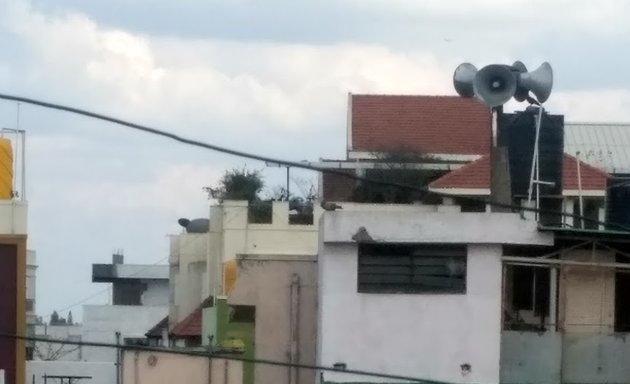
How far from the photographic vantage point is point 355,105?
5297 cm

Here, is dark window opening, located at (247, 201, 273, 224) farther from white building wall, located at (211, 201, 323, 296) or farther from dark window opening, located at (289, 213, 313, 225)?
dark window opening, located at (289, 213, 313, 225)

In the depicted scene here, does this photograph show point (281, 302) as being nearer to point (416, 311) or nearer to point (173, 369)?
point (173, 369)

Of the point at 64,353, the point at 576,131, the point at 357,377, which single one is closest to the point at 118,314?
the point at 64,353

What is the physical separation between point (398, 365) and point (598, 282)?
3.65 meters

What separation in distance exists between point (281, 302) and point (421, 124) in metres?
18.3

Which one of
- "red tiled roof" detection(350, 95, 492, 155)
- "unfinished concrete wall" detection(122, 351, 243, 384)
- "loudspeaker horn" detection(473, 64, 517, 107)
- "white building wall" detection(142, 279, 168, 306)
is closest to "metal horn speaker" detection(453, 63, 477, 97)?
"loudspeaker horn" detection(473, 64, 517, 107)

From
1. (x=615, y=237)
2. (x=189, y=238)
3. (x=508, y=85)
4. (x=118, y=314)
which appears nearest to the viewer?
(x=615, y=237)

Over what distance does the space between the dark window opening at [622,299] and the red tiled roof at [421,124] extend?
22.0m

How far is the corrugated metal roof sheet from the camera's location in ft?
168

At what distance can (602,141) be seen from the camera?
52531mm

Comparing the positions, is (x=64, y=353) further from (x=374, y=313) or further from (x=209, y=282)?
(x=374, y=313)

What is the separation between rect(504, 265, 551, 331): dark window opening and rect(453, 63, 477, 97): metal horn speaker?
3364 mm

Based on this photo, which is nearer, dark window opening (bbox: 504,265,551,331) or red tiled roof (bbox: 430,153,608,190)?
dark window opening (bbox: 504,265,551,331)

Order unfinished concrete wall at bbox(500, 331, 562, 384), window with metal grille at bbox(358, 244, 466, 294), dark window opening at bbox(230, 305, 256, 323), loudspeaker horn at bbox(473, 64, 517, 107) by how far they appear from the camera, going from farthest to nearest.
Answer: dark window opening at bbox(230, 305, 256, 323) < loudspeaker horn at bbox(473, 64, 517, 107) < window with metal grille at bbox(358, 244, 466, 294) < unfinished concrete wall at bbox(500, 331, 562, 384)
